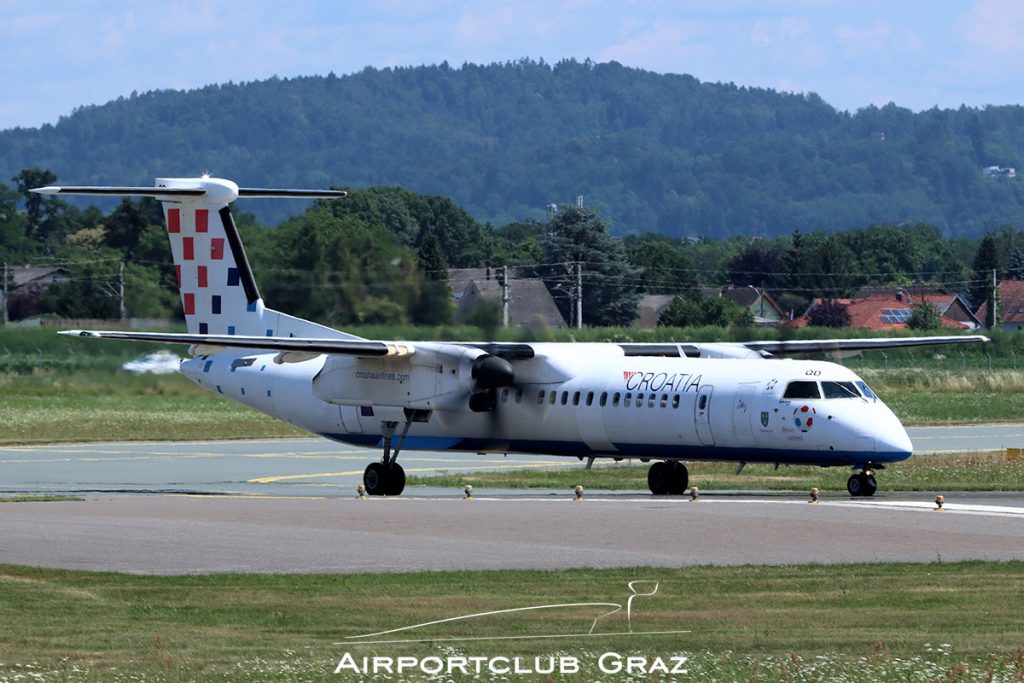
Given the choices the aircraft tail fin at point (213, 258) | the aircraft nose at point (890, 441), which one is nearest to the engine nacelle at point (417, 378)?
the aircraft tail fin at point (213, 258)

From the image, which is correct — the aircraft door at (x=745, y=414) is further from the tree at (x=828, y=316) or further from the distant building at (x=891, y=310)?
the tree at (x=828, y=316)

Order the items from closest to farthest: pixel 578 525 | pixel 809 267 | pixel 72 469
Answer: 1. pixel 578 525
2. pixel 72 469
3. pixel 809 267

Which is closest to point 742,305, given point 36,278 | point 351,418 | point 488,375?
point 36,278

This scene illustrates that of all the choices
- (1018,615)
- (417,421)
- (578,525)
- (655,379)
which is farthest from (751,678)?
(417,421)

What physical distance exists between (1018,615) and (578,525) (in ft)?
26.5

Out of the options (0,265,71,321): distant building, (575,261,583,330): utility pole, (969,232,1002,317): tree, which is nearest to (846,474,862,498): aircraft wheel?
(575,261,583,330): utility pole

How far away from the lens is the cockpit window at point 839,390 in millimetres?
27844

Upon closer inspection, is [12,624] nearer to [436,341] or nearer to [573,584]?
[573,584]

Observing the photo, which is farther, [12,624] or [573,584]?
[573,584]

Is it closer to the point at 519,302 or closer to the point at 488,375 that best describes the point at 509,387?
the point at 488,375

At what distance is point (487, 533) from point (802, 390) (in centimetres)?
799

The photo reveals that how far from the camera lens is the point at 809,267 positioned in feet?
414

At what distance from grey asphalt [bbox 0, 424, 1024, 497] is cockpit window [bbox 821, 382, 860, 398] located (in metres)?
5.58

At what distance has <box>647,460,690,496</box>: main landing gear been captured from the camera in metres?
30.7
